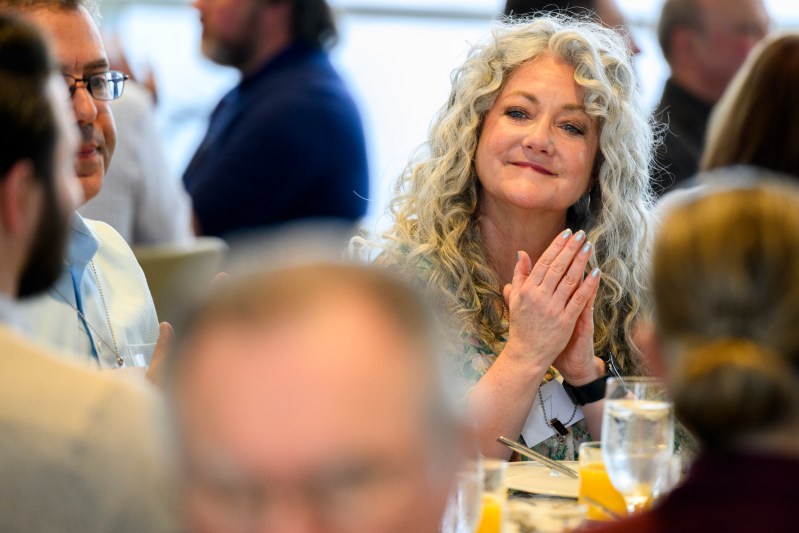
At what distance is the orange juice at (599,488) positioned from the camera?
1896mm

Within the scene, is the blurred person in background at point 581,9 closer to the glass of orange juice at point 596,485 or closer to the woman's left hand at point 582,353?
the woman's left hand at point 582,353

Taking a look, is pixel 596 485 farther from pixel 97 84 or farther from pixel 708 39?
pixel 708 39

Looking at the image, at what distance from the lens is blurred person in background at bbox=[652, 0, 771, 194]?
4.25 meters

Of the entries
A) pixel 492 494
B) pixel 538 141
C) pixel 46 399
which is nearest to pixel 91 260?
pixel 538 141

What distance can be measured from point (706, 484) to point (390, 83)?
209 inches

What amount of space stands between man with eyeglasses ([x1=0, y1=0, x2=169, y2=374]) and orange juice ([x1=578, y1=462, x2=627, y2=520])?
2.84 ft

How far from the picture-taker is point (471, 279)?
8.77 feet

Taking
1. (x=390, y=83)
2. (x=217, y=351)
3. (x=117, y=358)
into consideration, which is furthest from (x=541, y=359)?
(x=390, y=83)

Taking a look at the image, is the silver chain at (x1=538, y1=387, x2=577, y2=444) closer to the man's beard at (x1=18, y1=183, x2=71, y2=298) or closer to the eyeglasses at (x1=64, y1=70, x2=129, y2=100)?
the eyeglasses at (x1=64, y1=70, x2=129, y2=100)

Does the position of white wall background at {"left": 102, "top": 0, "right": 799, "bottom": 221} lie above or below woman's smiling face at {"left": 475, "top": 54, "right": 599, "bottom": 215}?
below

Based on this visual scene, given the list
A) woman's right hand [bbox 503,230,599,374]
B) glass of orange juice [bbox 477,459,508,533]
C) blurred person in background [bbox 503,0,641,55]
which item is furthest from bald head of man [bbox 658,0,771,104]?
glass of orange juice [bbox 477,459,508,533]

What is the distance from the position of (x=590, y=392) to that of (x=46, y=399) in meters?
1.49

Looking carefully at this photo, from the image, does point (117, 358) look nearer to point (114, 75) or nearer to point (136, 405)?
point (114, 75)

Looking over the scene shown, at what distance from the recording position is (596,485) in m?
1.91
